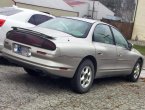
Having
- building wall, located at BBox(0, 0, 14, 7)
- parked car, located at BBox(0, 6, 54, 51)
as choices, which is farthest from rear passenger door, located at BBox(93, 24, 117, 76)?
building wall, located at BBox(0, 0, 14, 7)

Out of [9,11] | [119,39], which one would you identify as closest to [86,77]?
[119,39]

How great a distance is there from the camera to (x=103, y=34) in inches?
371

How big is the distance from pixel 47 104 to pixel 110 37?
307 centimetres

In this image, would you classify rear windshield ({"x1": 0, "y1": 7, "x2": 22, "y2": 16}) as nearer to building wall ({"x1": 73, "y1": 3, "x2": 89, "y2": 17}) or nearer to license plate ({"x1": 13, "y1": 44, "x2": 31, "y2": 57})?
license plate ({"x1": 13, "y1": 44, "x2": 31, "y2": 57})

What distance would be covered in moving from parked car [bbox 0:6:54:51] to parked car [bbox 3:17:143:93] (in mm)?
1274

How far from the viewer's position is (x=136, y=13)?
3756 centimetres

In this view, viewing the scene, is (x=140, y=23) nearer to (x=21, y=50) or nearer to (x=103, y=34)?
(x=103, y=34)

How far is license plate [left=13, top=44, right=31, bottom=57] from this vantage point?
8.03 metres

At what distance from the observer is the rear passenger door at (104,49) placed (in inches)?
352

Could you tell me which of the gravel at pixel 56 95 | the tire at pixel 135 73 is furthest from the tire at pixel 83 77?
the tire at pixel 135 73

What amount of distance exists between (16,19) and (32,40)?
8.78 feet

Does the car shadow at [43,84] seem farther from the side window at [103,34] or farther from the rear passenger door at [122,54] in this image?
the side window at [103,34]

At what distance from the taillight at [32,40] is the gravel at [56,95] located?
89cm

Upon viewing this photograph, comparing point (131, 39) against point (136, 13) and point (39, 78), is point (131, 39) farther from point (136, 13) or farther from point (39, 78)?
point (39, 78)
